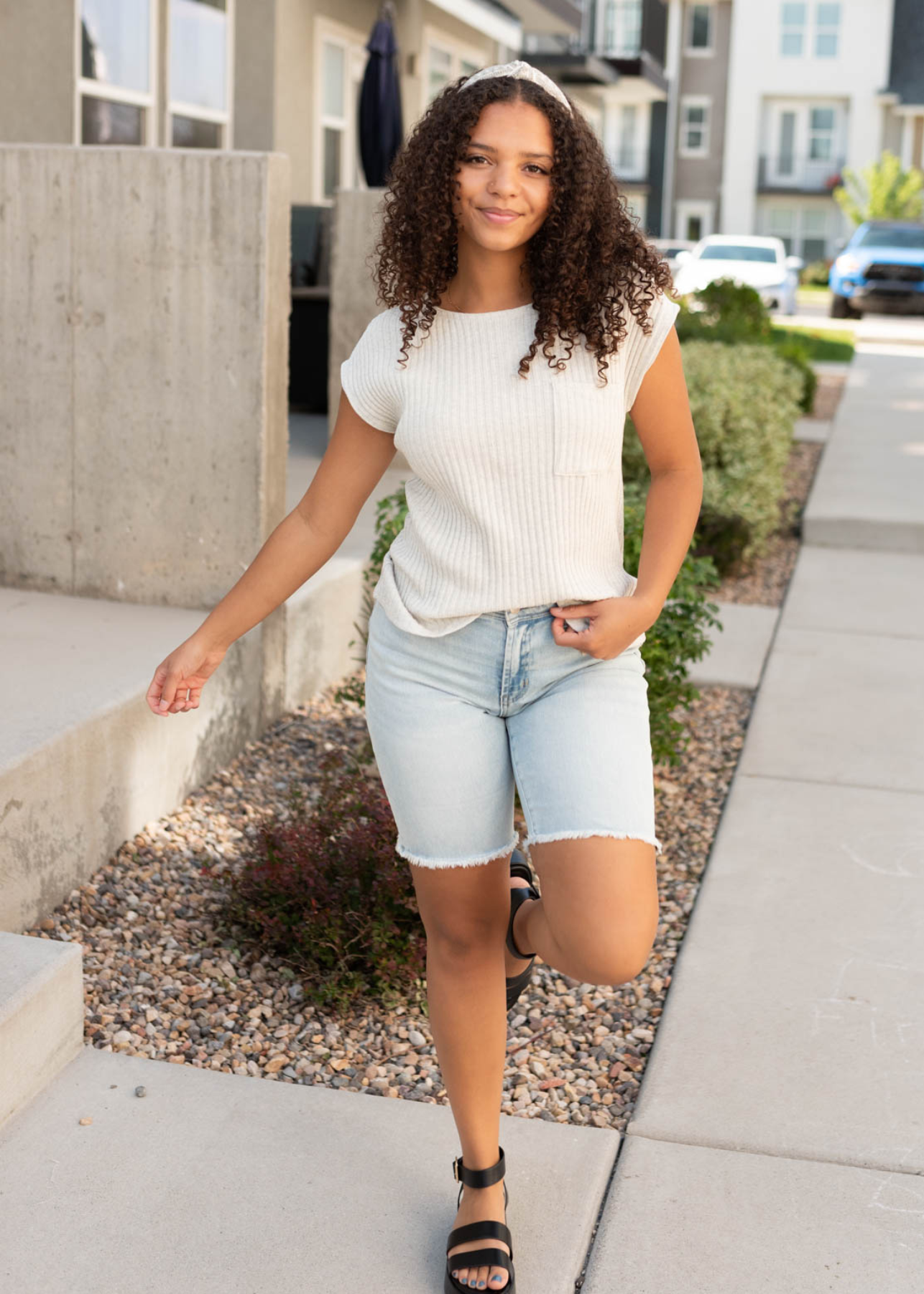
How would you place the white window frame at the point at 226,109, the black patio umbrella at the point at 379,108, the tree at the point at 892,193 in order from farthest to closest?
the tree at the point at 892,193 < the black patio umbrella at the point at 379,108 < the white window frame at the point at 226,109

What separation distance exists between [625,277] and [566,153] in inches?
7.9

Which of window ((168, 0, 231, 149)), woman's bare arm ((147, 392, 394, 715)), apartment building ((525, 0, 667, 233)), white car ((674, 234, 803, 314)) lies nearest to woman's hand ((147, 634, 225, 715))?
woman's bare arm ((147, 392, 394, 715))

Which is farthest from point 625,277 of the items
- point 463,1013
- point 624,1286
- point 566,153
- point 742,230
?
point 742,230

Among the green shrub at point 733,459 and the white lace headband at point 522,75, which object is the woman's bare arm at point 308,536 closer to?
the white lace headband at point 522,75

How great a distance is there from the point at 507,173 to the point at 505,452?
15.9 inches

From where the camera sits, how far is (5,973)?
276 cm

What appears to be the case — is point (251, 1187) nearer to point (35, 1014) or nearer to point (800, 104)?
point (35, 1014)

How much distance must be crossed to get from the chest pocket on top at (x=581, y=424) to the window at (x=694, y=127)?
46975 mm

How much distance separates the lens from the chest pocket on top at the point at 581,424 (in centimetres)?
218

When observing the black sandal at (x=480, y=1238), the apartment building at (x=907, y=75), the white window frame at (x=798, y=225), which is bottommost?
the black sandal at (x=480, y=1238)

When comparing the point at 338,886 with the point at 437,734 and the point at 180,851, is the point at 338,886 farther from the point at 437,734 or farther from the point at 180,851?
the point at 437,734

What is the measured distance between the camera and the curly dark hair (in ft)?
7.14

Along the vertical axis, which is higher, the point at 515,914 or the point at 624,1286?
the point at 515,914

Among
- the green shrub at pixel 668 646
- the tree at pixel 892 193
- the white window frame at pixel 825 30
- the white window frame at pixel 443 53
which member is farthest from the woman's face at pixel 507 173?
the white window frame at pixel 825 30
